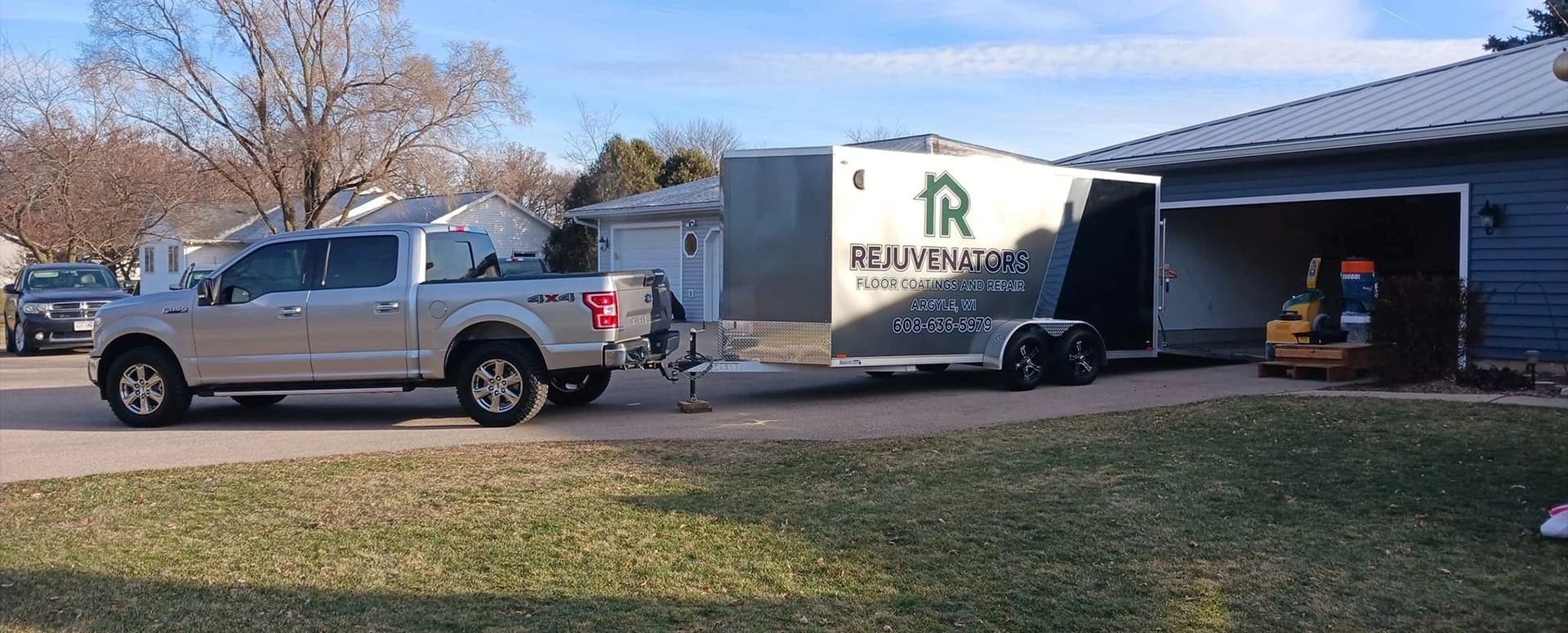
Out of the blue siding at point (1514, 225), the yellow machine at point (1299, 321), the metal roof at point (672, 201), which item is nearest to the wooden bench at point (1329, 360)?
the yellow machine at point (1299, 321)

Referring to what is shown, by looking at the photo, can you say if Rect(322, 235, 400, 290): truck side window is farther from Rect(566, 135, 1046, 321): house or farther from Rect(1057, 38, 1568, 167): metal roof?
Rect(566, 135, 1046, 321): house

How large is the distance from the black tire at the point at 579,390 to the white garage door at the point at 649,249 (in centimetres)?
1560

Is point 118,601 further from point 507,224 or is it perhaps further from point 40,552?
point 507,224

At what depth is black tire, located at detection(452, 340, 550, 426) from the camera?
11227mm

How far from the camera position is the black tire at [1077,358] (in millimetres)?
13875

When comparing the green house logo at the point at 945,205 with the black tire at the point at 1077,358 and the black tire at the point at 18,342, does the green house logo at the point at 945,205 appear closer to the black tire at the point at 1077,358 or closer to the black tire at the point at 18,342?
the black tire at the point at 1077,358

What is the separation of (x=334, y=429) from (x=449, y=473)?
3.49 metres

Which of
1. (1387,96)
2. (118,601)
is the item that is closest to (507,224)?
(1387,96)

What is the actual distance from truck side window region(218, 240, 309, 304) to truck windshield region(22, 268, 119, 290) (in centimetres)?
1451

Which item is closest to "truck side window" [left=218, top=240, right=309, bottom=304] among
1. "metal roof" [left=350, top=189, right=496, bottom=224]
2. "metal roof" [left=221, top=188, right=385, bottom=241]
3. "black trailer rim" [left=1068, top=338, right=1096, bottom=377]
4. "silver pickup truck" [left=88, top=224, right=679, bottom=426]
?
"silver pickup truck" [left=88, top=224, right=679, bottom=426]

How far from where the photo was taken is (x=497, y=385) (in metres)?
11.3

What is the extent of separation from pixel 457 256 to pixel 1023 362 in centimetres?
629

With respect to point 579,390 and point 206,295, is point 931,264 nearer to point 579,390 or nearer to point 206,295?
point 579,390

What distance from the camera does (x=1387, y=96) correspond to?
1811 cm
